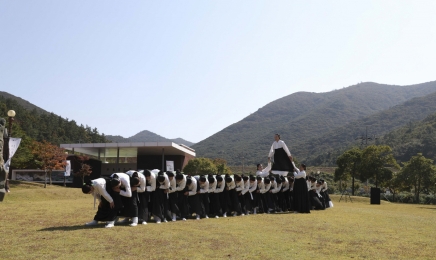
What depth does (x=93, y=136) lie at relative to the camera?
102 m

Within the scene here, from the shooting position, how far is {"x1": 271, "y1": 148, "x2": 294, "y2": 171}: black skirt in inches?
664

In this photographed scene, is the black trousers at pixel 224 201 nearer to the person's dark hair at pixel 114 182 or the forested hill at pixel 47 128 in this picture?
the person's dark hair at pixel 114 182

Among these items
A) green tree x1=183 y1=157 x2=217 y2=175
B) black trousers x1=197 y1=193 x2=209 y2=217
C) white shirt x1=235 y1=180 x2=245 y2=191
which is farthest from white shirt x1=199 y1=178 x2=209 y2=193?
green tree x1=183 y1=157 x2=217 y2=175

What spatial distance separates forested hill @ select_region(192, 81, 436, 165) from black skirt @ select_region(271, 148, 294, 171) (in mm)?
86061

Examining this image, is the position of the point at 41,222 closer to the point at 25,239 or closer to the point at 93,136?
the point at 25,239

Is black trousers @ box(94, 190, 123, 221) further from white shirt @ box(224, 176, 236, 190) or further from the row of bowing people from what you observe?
white shirt @ box(224, 176, 236, 190)

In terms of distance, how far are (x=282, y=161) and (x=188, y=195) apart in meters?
5.80

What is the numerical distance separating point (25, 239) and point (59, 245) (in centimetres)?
103

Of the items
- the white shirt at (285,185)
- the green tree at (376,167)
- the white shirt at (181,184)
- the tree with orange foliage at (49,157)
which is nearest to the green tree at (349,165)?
the green tree at (376,167)

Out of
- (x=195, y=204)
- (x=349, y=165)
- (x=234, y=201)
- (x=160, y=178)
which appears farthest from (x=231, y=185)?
(x=349, y=165)

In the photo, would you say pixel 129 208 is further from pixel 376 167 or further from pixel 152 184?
pixel 376 167

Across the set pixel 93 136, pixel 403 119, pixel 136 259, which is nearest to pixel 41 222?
pixel 136 259

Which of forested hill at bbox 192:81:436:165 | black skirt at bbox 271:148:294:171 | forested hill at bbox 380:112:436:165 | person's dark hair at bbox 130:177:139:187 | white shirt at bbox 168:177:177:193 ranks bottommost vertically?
white shirt at bbox 168:177:177:193

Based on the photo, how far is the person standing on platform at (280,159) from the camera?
1683 centimetres
